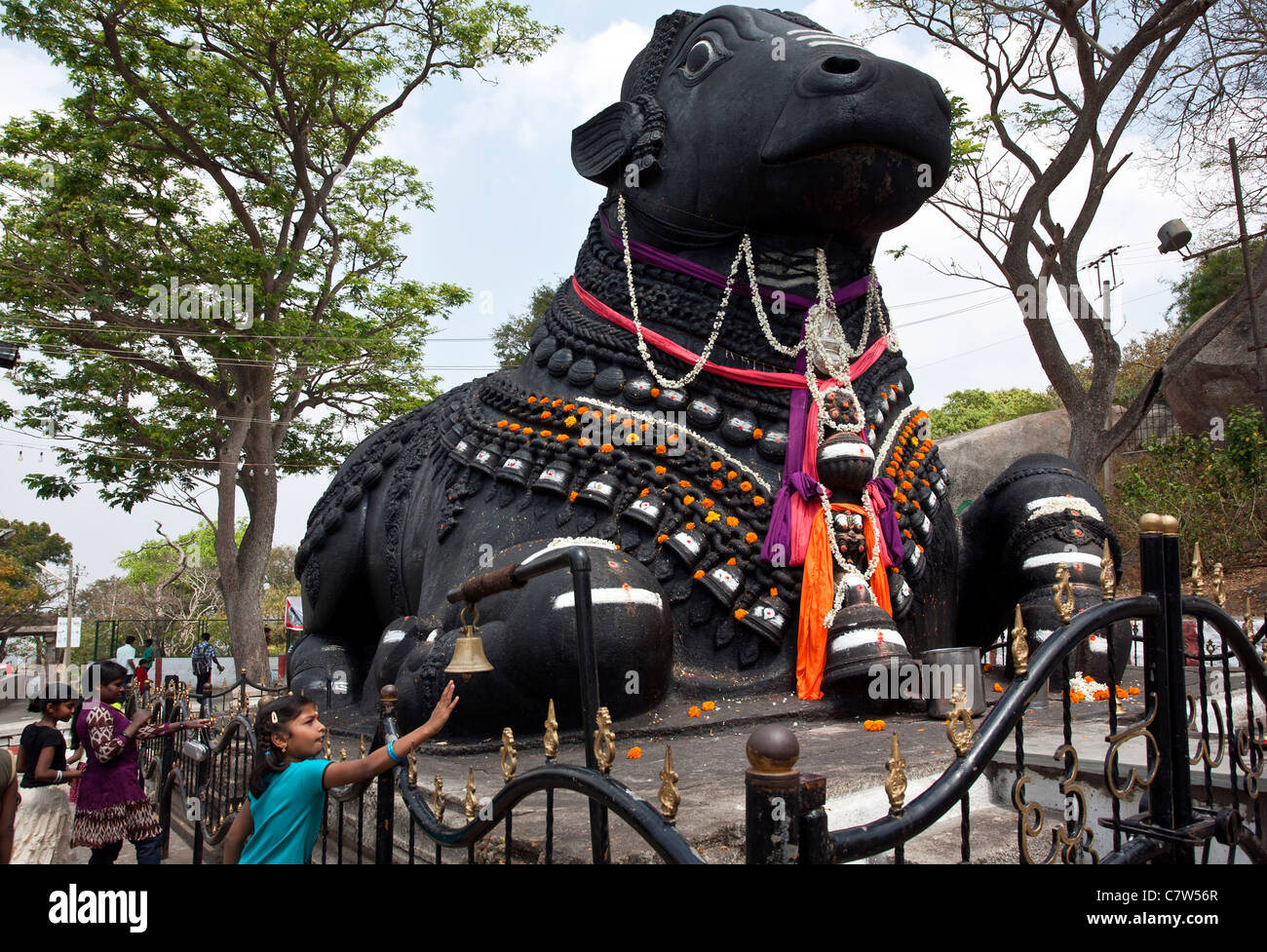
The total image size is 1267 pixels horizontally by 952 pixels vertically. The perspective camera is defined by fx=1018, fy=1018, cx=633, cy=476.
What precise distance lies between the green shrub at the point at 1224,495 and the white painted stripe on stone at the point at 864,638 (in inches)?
507

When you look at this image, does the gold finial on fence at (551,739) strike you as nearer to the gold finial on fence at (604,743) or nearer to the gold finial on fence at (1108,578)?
the gold finial on fence at (604,743)

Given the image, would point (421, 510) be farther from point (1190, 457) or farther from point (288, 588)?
point (288, 588)

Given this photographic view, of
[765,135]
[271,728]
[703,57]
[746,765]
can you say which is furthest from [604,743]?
[703,57]

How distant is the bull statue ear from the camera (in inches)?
189

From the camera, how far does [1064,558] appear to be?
4594 millimetres

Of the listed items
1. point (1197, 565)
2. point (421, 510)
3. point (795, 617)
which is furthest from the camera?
point (421, 510)

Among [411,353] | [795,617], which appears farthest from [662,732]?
[411,353]

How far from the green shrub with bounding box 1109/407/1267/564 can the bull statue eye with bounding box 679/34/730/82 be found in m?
12.9

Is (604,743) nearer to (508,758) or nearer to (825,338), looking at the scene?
(508,758)

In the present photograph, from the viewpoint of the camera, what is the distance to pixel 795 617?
4.29 metres

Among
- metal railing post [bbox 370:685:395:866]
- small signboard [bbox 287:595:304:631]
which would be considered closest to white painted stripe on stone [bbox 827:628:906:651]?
metal railing post [bbox 370:685:395:866]

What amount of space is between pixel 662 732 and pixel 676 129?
8.94 feet

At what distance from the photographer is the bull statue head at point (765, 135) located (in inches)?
165

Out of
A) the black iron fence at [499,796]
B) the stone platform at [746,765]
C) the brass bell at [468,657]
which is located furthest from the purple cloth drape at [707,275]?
the brass bell at [468,657]
